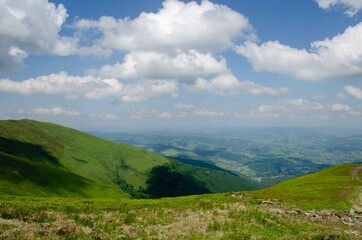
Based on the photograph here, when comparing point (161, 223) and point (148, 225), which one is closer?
point (148, 225)

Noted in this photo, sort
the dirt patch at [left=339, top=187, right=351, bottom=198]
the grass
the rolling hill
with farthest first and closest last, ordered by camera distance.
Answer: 1. the dirt patch at [left=339, top=187, right=351, bottom=198]
2. the rolling hill
3. the grass

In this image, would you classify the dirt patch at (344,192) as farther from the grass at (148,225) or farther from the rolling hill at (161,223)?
the grass at (148,225)

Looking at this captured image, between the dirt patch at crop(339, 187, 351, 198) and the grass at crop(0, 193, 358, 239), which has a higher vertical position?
the grass at crop(0, 193, 358, 239)

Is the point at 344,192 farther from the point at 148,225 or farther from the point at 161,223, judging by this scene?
the point at 148,225

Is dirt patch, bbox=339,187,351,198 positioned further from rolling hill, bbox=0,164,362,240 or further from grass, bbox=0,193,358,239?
grass, bbox=0,193,358,239

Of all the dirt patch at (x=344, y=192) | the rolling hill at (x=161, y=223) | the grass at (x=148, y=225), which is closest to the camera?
the grass at (x=148, y=225)

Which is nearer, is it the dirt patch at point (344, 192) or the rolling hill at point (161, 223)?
the rolling hill at point (161, 223)

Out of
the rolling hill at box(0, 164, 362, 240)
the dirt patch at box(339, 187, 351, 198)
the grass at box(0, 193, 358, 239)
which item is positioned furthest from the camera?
the dirt patch at box(339, 187, 351, 198)

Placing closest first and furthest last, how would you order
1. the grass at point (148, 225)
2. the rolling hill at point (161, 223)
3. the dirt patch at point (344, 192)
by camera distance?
the grass at point (148, 225)
the rolling hill at point (161, 223)
the dirt patch at point (344, 192)

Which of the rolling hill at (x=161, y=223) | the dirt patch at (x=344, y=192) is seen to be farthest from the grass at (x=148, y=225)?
the dirt patch at (x=344, y=192)

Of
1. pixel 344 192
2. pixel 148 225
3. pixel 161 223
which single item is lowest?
pixel 344 192

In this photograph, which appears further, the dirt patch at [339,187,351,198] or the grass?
the dirt patch at [339,187,351,198]

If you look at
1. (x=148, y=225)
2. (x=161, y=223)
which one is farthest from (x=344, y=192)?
(x=148, y=225)

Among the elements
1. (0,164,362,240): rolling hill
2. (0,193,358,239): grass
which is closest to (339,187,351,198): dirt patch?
(0,164,362,240): rolling hill
